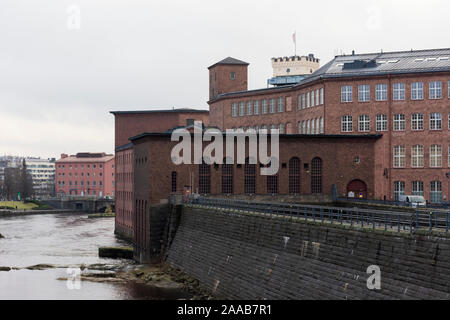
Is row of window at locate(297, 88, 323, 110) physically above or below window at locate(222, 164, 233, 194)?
above

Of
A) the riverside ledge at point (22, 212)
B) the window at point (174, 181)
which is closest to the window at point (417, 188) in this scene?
the window at point (174, 181)

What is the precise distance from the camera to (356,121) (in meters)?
70.7

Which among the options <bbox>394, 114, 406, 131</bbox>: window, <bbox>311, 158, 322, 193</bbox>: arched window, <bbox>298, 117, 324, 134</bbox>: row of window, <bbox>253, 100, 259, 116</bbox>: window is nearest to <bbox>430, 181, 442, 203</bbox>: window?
<bbox>394, 114, 406, 131</bbox>: window

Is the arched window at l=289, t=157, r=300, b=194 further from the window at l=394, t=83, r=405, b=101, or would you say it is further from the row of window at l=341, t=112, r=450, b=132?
the window at l=394, t=83, r=405, b=101

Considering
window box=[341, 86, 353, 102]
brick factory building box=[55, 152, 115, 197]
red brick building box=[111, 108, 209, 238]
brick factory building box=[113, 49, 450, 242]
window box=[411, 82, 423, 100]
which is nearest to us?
brick factory building box=[113, 49, 450, 242]

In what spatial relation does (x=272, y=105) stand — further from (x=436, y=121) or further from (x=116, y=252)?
(x=116, y=252)

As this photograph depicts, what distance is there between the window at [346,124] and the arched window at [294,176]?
28.7 ft

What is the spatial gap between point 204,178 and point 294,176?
Answer: 885 centimetres

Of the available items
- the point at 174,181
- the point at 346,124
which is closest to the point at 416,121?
the point at 346,124

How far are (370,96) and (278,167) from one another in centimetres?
1362

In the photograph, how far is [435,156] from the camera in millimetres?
67562

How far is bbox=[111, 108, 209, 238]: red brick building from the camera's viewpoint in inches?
3343
